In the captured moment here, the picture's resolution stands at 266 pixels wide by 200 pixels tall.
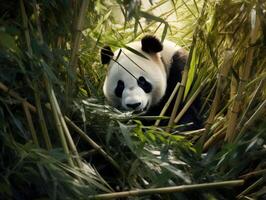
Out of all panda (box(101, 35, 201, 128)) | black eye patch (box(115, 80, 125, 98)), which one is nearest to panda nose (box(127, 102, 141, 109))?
panda (box(101, 35, 201, 128))

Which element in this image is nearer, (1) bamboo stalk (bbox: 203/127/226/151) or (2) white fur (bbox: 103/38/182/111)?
(1) bamboo stalk (bbox: 203/127/226/151)

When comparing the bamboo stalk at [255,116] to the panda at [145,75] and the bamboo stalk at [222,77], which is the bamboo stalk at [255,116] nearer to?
the bamboo stalk at [222,77]

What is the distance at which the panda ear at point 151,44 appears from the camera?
11.7 ft

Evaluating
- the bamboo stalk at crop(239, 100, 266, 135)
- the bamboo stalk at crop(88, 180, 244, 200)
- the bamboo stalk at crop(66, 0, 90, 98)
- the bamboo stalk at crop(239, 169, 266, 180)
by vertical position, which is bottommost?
the bamboo stalk at crop(239, 169, 266, 180)

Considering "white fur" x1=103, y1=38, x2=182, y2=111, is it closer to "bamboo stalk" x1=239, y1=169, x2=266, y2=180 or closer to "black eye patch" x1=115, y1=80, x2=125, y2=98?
"black eye patch" x1=115, y1=80, x2=125, y2=98

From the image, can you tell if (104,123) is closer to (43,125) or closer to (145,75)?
(43,125)

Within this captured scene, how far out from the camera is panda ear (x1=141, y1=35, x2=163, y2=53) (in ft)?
11.7

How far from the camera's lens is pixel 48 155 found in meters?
2.09

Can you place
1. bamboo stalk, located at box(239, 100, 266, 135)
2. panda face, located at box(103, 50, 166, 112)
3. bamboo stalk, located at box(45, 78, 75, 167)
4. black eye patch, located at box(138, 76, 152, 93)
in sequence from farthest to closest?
black eye patch, located at box(138, 76, 152, 93) < panda face, located at box(103, 50, 166, 112) < bamboo stalk, located at box(239, 100, 266, 135) < bamboo stalk, located at box(45, 78, 75, 167)

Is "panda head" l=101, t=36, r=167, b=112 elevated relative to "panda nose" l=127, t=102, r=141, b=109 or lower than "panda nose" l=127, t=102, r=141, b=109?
elevated

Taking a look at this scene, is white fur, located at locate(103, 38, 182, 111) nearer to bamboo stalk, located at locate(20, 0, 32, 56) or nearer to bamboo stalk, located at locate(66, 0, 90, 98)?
bamboo stalk, located at locate(66, 0, 90, 98)

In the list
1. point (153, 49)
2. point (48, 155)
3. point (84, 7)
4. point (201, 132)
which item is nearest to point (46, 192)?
point (48, 155)

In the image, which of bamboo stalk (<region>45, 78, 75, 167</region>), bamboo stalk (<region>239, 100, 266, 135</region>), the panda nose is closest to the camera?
bamboo stalk (<region>45, 78, 75, 167</region>)

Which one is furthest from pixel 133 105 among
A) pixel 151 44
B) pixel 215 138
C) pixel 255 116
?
pixel 255 116
